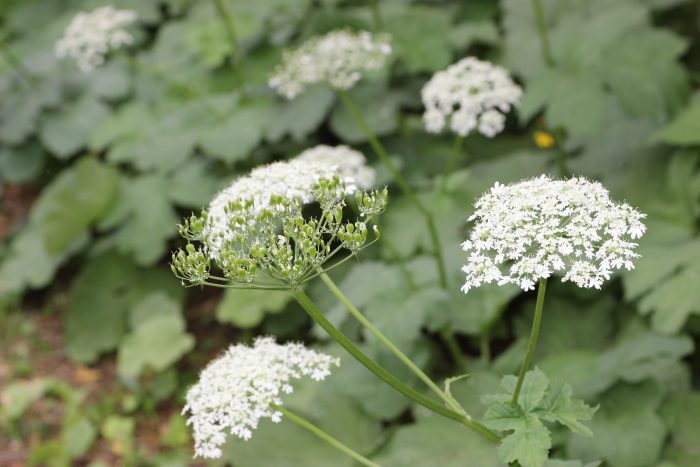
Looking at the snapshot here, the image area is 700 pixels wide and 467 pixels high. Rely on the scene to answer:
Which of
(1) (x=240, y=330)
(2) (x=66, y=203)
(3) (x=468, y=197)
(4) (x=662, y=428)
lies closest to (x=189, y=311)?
(1) (x=240, y=330)

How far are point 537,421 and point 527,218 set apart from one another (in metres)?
0.56

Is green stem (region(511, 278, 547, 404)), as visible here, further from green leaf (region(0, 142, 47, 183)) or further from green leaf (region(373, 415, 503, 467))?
green leaf (region(0, 142, 47, 183))

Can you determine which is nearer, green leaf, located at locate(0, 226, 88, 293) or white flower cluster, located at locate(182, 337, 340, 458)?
white flower cluster, located at locate(182, 337, 340, 458)

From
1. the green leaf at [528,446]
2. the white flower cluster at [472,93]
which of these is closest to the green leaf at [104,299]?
the white flower cluster at [472,93]

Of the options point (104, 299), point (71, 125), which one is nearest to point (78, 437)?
point (104, 299)

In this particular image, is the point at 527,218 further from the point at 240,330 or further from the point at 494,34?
the point at 240,330

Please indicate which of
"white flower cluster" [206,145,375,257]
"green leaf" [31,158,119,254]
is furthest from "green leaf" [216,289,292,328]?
"white flower cluster" [206,145,375,257]

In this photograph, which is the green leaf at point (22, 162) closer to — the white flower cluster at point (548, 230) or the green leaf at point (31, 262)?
the green leaf at point (31, 262)

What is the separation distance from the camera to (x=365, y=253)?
5379 millimetres

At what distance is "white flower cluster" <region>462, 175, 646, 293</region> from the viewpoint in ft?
6.66

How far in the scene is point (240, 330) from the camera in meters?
6.24

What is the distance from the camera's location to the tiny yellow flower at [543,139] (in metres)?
5.91

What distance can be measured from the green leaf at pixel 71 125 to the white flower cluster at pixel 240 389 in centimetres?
464

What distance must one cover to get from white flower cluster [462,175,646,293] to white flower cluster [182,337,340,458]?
0.69 meters
